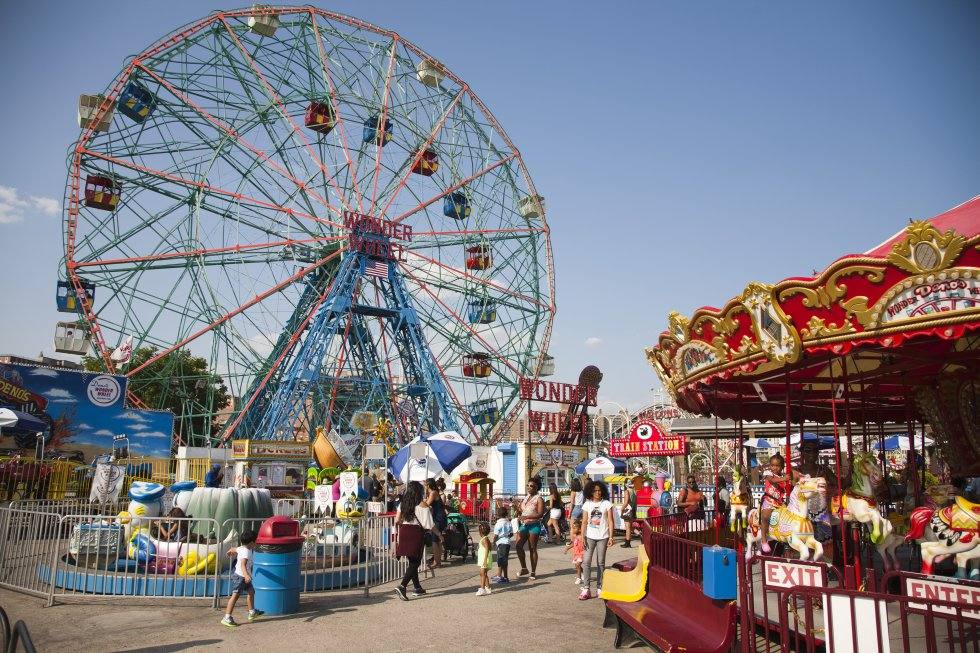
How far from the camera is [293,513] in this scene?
13766 millimetres

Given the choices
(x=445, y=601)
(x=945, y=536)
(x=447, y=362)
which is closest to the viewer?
(x=945, y=536)

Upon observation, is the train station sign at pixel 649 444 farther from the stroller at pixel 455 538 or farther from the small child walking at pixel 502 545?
the small child walking at pixel 502 545

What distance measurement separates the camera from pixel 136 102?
25531mm

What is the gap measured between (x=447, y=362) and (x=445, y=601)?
77.4ft

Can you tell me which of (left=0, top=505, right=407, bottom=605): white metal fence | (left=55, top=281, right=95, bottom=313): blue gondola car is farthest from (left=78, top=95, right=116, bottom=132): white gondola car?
(left=0, top=505, right=407, bottom=605): white metal fence

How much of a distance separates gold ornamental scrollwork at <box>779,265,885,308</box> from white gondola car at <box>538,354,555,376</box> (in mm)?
27650

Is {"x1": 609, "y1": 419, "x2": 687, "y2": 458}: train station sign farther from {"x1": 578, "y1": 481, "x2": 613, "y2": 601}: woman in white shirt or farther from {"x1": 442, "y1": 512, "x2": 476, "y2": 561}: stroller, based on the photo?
{"x1": 578, "y1": 481, "x2": 613, "y2": 601}: woman in white shirt

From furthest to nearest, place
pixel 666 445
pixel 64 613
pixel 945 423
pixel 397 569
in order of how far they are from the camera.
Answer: pixel 666 445, pixel 397 569, pixel 945 423, pixel 64 613

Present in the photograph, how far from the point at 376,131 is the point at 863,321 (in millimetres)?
26128

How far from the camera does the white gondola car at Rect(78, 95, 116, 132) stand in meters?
24.7

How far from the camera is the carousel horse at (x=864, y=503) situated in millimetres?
7336

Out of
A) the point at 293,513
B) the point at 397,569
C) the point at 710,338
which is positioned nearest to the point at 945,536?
the point at 710,338

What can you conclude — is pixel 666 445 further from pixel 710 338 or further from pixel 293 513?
pixel 710 338

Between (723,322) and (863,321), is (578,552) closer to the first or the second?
(723,322)
